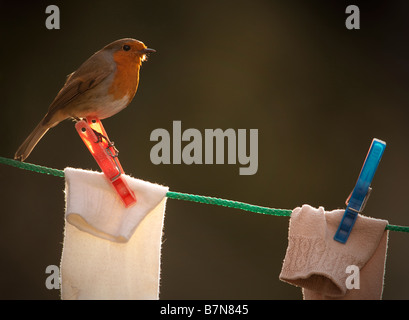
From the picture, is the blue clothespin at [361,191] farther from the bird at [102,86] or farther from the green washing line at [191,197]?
the bird at [102,86]

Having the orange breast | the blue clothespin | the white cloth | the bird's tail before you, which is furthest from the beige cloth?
the bird's tail

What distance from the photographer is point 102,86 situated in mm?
1519

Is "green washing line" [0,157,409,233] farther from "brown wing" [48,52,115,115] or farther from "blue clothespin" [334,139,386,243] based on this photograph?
"brown wing" [48,52,115,115]

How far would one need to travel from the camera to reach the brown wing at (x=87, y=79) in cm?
153

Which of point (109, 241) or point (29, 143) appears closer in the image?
point (109, 241)

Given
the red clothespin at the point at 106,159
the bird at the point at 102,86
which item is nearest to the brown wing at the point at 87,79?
the bird at the point at 102,86

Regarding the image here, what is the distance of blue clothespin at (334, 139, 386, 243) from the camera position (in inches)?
48.6

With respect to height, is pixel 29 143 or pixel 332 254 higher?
pixel 29 143

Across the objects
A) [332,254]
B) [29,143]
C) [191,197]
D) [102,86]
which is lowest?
[332,254]

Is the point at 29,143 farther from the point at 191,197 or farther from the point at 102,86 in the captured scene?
the point at 191,197

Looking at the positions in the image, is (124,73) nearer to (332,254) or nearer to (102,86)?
(102,86)

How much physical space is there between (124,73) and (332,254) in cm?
72

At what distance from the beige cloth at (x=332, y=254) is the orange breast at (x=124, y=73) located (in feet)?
1.83

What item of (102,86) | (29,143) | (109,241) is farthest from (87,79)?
(109,241)
